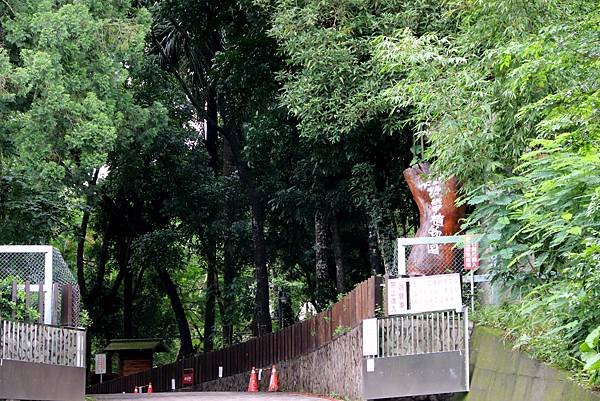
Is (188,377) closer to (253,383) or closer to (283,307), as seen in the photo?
(283,307)

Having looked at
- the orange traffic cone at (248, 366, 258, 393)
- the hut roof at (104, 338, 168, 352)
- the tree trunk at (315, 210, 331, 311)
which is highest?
the tree trunk at (315, 210, 331, 311)

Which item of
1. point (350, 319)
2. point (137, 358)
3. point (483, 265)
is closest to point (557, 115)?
point (483, 265)

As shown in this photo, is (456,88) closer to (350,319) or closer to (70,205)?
(350,319)

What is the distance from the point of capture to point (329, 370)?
1677cm

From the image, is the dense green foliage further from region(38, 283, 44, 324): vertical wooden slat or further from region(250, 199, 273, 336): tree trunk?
region(38, 283, 44, 324): vertical wooden slat

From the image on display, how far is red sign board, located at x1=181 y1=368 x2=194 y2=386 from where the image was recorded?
88.8 ft

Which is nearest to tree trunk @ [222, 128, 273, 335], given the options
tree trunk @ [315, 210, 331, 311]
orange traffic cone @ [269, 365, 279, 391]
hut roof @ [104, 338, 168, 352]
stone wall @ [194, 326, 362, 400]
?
tree trunk @ [315, 210, 331, 311]

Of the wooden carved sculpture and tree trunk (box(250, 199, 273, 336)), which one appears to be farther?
tree trunk (box(250, 199, 273, 336))

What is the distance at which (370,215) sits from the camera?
20.7 meters

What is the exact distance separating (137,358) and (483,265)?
18903mm

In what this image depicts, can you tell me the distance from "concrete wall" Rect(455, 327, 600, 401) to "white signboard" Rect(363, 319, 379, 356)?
1.31 meters

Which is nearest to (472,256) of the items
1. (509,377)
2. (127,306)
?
(509,377)

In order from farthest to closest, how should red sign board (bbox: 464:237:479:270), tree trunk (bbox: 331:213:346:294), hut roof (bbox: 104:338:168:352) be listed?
hut roof (bbox: 104:338:168:352) → tree trunk (bbox: 331:213:346:294) → red sign board (bbox: 464:237:479:270)

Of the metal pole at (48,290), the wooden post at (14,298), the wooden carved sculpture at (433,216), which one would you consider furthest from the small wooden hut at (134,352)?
the wooden post at (14,298)
